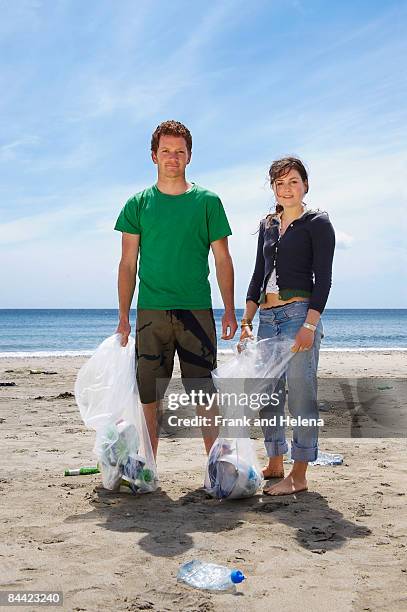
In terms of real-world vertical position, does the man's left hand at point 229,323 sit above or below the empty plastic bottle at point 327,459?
above

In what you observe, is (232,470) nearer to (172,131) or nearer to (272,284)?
(272,284)

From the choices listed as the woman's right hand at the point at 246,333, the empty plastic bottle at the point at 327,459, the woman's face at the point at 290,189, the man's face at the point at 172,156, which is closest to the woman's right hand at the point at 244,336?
the woman's right hand at the point at 246,333

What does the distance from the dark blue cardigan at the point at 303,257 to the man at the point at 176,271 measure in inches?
10.1

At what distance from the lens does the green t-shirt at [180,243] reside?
3367 mm

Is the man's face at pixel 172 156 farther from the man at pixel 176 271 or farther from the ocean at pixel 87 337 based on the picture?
the ocean at pixel 87 337

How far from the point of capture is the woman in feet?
10.3

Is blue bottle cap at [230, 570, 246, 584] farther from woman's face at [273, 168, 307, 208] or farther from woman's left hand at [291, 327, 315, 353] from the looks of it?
woman's face at [273, 168, 307, 208]

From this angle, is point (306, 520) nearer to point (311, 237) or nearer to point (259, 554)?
point (259, 554)

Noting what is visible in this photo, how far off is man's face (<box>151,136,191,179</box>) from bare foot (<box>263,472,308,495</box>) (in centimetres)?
182

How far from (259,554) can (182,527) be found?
46cm

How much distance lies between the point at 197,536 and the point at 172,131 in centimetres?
211

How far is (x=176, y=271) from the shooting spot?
11.1 ft

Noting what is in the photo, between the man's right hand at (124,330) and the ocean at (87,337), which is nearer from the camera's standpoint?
the man's right hand at (124,330)

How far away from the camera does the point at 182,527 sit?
2.83 metres
